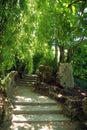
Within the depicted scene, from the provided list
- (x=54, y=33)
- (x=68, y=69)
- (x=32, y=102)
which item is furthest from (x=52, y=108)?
(x=54, y=33)

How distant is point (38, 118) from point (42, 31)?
6.38 metres

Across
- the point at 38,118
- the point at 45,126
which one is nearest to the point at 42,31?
the point at 38,118

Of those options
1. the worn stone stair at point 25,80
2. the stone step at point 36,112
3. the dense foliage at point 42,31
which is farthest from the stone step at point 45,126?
the worn stone stair at point 25,80

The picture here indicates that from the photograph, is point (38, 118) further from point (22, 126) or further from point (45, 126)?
point (22, 126)

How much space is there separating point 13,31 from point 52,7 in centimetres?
472

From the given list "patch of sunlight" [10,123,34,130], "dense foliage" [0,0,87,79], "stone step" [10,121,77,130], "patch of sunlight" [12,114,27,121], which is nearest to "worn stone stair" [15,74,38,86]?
"dense foliage" [0,0,87,79]

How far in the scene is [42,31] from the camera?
44.9 ft

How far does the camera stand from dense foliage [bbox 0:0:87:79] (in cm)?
738

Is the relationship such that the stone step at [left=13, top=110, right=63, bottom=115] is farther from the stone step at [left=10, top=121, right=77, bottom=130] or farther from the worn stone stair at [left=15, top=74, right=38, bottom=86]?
the worn stone stair at [left=15, top=74, right=38, bottom=86]

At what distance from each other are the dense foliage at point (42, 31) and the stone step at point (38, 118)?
1959mm

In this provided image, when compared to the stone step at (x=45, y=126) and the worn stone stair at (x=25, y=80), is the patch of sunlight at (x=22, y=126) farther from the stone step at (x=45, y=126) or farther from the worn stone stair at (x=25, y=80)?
the worn stone stair at (x=25, y=80)

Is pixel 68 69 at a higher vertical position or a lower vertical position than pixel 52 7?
lower

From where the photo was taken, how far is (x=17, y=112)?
9.08m

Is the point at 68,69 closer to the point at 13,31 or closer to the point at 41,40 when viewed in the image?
the point at 41,40
